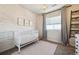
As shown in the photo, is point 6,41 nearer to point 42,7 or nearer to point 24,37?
Answer: point 24,37

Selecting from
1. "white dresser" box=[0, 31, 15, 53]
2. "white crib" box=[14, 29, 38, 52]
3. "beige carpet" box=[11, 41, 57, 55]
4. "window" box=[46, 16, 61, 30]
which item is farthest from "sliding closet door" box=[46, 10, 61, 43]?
"white dresser" box=[0, 31, 15, 53]

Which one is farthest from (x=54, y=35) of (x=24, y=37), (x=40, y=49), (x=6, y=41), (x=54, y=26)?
(x=6, y=41)

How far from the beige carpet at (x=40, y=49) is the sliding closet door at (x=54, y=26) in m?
0.13

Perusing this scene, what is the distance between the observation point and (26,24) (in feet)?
4.89

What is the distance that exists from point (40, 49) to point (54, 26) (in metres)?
0.50

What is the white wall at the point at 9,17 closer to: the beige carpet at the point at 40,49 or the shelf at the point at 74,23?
the beige carpet at the point at 40,49

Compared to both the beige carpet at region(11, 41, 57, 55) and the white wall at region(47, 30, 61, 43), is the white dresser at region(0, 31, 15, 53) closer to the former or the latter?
the beige carpet at region(11, 41, 57, 55)

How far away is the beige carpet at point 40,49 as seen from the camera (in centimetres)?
136

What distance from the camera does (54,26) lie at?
151 centimetres

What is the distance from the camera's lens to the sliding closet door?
4.81 feet

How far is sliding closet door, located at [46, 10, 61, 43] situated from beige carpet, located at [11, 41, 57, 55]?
13 cm

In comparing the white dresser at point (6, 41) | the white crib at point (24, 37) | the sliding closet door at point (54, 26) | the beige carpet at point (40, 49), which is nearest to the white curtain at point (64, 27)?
the sliding closet door at point (54, 26)
